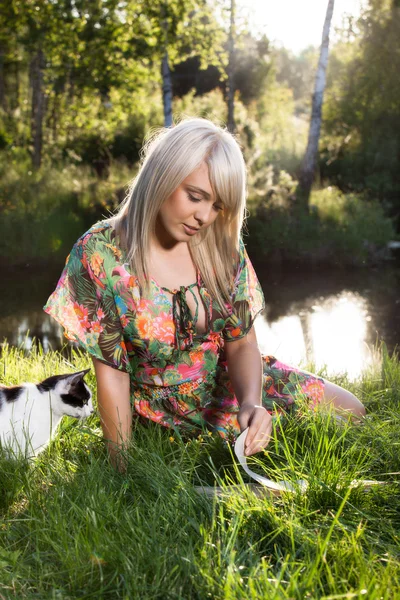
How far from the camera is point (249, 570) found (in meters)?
1.61

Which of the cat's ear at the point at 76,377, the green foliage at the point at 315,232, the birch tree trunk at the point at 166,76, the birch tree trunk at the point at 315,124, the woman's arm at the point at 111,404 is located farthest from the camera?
the birch tree trunk at the point at 315,124

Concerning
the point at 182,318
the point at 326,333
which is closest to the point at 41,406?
the point at 182,318

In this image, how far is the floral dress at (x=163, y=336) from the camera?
93.4 inches

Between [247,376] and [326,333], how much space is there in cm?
479

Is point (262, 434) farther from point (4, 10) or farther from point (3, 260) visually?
point (4, 10)

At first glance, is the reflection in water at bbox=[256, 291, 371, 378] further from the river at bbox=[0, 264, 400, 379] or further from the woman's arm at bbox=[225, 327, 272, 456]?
the woman's arm at bbox=[225, 327, 272, 456]

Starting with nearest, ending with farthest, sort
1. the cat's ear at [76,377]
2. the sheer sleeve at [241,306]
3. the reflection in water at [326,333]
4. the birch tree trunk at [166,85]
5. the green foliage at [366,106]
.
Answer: the sheer sleeve at [241,306] → the cat's ear at [76,377] → the reflection in water at [326,333] → the birch tree trunk at [166,85] → the green foliage at [366,106]

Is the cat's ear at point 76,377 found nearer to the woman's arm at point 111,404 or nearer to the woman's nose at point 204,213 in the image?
the woman's arm at point 111,404

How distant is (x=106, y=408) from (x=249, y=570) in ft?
2.98

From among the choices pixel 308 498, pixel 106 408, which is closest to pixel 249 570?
pixel 308 498

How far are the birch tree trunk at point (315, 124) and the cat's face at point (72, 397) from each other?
28.7ft

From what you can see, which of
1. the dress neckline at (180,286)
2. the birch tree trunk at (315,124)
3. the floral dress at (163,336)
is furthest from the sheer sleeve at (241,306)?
the birch tree trunk at (315,124)

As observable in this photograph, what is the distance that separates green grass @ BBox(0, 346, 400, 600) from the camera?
1.54 meters

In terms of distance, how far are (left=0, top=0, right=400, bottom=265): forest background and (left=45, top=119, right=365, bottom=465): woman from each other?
14.8 ft
